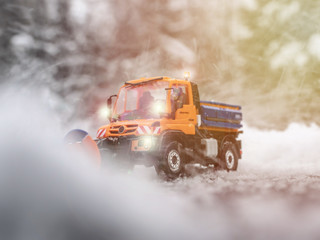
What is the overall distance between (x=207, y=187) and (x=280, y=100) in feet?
90.0

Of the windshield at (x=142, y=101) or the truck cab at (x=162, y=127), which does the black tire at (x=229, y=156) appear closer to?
the truck cab at (x=162, y=127)

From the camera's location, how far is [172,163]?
10570 mm

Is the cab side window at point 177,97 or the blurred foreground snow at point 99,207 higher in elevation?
the cab side window at point 177,97

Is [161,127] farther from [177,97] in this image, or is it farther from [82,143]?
[82,143]

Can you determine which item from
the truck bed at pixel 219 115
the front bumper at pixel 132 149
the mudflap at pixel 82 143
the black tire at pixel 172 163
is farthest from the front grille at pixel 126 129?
the truck bed at pixel 219 115

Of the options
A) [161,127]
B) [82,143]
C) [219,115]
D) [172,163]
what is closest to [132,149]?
[161,127]

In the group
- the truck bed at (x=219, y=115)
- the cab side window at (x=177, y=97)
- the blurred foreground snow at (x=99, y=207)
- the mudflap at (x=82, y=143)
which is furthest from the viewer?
the truck bed at (x=219, y=115)

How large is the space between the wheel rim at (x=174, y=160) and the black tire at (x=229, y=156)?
2921 mm

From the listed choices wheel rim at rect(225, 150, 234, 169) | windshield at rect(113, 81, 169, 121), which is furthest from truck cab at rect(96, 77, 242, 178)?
wheel rim at rect(225, 150, 234, 169)

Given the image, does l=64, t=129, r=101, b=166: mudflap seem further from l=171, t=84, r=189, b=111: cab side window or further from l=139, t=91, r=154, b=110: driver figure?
l=171, t=84, r=189, b=111: cab side window

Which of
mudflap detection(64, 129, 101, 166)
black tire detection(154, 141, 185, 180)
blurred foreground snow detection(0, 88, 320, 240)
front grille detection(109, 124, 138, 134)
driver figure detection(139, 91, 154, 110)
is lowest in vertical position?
blurred foreground snow detection(0, 88, 320, 240)

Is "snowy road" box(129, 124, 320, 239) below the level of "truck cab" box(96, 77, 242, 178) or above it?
below

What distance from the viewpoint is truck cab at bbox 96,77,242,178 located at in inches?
405

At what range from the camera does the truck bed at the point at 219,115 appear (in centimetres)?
1219
